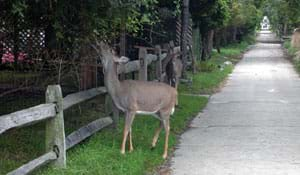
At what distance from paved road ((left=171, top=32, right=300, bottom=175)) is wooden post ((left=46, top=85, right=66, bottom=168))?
1555mm

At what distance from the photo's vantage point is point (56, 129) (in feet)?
22.2

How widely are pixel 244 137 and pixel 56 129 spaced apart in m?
4.11

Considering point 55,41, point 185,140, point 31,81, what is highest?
point 55,41

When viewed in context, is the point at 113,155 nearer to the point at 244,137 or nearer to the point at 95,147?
the point at 95,147

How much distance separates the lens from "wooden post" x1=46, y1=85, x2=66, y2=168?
6.72 meters

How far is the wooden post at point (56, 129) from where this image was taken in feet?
22.1

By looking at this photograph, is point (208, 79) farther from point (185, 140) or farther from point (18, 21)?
point (18, 21)

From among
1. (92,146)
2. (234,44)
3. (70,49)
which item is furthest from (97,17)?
(234,44)

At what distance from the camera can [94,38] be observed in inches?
315

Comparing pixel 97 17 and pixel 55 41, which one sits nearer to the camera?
pixel 97 17

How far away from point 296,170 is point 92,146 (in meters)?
2.67

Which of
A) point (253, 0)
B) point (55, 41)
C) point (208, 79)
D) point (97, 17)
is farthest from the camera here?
point (253, 0)

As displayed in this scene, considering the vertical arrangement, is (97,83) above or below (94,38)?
below

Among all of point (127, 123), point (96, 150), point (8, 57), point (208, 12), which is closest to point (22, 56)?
point (8, 57)
